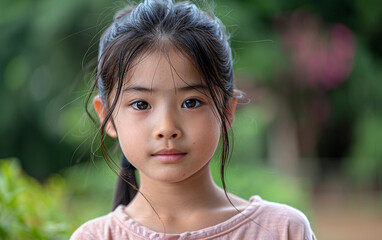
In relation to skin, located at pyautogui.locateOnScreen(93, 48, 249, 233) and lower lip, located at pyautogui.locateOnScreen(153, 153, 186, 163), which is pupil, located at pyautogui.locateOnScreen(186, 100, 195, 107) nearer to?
skin, located at pyautogui.locateOnScreen(93, 48, 249, 233)

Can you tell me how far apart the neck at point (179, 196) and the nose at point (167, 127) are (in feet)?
0.70

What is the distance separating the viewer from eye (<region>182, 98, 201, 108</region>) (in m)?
1.65

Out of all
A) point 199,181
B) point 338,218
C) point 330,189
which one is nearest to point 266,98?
point 338,218

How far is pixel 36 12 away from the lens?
7.07 m

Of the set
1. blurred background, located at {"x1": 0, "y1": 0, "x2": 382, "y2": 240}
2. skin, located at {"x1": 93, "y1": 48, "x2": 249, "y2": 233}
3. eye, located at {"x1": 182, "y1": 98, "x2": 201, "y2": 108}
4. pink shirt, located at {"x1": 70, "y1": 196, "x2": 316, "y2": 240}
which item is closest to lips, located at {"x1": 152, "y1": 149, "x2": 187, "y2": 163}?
skin, located at {"x1": 93, "y1": 48, "x2": 249, "y2": 233}

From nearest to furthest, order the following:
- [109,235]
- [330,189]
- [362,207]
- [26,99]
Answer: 1. [109,235]
2. [26,99]
3. [362,207]
4. [330,189]

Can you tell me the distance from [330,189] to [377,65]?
8.39 feet

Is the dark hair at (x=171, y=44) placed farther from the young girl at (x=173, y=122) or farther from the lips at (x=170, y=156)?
the lips at (x=170, y=156)

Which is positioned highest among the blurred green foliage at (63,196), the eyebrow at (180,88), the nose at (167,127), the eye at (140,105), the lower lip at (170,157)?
the eyebrow at (180,88)

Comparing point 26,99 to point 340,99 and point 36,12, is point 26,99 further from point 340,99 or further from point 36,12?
point 340,99

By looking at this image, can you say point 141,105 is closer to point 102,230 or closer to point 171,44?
point 171,44

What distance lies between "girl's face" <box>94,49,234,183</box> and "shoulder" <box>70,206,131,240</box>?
218 mm

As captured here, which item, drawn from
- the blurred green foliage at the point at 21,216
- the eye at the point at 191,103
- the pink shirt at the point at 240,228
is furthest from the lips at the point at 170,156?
the blurred green foliage at the point at 21,216

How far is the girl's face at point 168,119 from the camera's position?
1.62 metres
